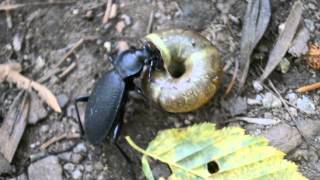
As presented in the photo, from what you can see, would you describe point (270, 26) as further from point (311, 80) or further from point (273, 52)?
point (311, 80)

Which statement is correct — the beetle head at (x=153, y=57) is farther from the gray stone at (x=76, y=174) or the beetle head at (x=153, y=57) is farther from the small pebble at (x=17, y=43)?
the small pebble at (x=17, y=43)

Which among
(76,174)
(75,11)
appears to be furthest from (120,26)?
(76,174)

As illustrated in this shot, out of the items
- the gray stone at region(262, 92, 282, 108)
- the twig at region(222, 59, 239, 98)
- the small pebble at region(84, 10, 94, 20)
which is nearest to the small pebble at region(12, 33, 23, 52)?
the small pebble at region(84, 10, 94, 20)

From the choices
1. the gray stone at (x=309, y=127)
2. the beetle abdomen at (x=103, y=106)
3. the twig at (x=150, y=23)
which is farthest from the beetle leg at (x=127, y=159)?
the gray stone at (x=309, y=127)

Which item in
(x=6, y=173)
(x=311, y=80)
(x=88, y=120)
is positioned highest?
(x=311, y=80)

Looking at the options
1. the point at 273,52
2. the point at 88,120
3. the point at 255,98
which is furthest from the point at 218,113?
the point at 88,120

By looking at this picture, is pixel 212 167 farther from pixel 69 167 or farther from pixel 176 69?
pixel 69 167
